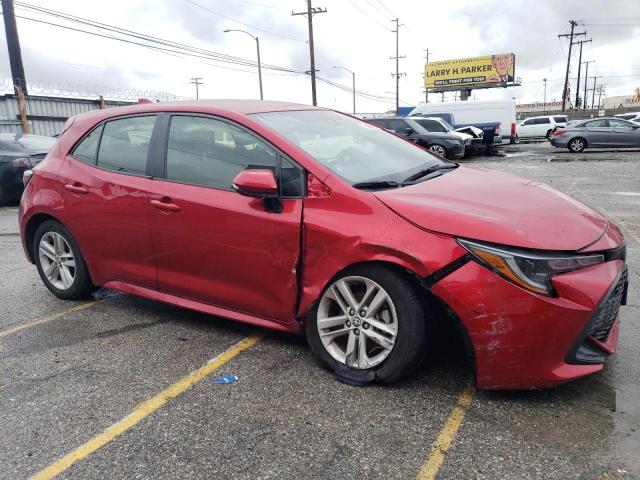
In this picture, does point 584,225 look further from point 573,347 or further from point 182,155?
point 182,155

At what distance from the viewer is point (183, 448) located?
2.51 m

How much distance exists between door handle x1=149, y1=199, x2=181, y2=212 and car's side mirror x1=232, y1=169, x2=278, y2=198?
0.58m

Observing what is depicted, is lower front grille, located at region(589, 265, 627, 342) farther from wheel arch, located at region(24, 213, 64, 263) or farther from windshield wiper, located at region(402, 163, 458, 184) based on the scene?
wheel arch, located at region(24, 213, 64, 263)

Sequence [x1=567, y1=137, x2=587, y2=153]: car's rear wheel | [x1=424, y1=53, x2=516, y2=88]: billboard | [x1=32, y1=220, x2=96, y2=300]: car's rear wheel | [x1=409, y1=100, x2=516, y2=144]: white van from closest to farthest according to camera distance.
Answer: [x1=32, y1=220, x2=96, y2=300]: car's rear wheel, [x1=567, y1=137, x2=587, y2=153]: car's rear wheel, [x1=409, y1=100, x2=516, y2=144]: white van, [x1=424, y1=53, x2=516, y2=88]: billboard

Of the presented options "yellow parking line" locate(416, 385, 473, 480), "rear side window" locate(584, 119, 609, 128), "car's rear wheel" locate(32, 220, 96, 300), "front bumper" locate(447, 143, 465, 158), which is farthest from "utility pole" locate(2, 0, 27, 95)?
"rear side window" locate(584, 119, 609, 128)

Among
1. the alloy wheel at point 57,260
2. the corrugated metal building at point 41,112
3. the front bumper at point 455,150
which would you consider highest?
the corrugated metal building at point 41,112

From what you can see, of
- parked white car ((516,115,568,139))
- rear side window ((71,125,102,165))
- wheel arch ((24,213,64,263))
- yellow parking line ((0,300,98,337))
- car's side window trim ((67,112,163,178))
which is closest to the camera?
car's side window trim ((67,112,163,178))

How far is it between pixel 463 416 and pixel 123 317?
2.67 metres

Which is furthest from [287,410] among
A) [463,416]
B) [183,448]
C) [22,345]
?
[22,345]

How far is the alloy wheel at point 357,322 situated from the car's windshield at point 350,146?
620 millimetres

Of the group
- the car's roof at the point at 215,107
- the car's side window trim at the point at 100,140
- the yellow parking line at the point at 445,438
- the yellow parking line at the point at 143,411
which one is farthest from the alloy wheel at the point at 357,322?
the car's side window trim at the point at 100,140

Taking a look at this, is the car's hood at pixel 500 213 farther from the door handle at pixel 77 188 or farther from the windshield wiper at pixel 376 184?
the door handle at pixel 77 188

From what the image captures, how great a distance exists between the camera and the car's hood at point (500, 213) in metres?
2.63

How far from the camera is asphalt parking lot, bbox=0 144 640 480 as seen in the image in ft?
7.75
